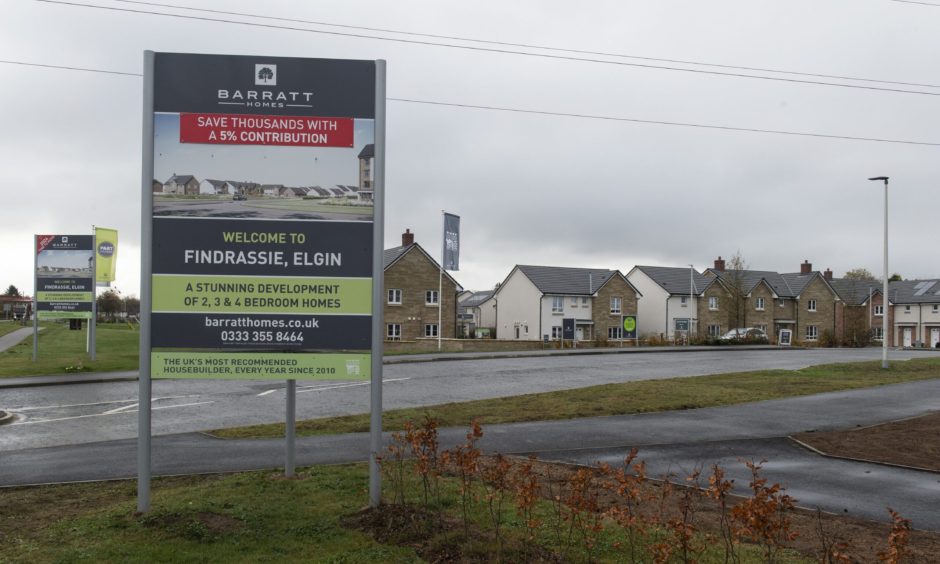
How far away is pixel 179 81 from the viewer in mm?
7363

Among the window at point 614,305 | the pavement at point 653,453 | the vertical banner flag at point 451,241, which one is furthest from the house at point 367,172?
the window at point 614,305

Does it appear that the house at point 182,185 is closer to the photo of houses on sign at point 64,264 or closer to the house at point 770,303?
the photo of houses on sign at point 64,264

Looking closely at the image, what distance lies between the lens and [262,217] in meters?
7.29

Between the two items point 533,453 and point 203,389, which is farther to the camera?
point 203,389

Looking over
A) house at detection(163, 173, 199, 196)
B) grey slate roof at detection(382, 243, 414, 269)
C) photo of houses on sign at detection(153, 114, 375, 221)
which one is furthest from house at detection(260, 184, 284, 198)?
grey slate roof at detection(382, 243, 414, 269)

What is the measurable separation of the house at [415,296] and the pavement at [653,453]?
151 feet

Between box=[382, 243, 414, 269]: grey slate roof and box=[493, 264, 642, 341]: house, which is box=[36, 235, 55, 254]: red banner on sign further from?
box=[493, 264, 642, 341]: house

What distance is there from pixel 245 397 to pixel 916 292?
90.4 metres

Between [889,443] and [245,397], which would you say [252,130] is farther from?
[245,397]

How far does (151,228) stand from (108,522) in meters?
2.83

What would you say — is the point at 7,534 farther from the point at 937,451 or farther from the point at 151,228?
the point at 937,451

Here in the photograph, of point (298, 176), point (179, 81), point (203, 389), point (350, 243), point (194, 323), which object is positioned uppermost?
point (179, 81)

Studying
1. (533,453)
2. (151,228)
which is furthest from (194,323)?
(533,453)

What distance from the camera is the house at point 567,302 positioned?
6850cm
